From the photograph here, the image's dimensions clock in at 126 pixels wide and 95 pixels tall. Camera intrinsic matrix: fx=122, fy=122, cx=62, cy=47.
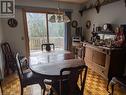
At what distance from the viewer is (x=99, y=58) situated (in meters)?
3.42

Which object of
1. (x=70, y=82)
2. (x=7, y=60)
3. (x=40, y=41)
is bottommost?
(x=7, y=60)

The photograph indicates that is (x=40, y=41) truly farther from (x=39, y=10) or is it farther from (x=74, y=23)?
(x=74, y=23)

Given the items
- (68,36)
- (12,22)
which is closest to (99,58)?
(68,36)

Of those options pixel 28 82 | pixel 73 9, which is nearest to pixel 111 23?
Result: pixel 73 9

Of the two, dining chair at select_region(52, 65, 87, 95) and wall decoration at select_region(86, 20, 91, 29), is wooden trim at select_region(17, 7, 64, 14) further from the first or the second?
dining chair at select_region(52, 65, 87, 95)

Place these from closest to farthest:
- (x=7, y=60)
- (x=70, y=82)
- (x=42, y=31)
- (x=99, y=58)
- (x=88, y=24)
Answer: (x=70, y=82) < (x=99, y=58) < (x=7, y=60) < (x=88, y=24) < (x=42, y=31)

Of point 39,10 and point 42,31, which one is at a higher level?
point 39,10

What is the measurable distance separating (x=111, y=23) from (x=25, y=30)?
9.84 feet

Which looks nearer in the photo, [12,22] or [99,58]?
[99,58]

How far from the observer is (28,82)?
230 centimetres

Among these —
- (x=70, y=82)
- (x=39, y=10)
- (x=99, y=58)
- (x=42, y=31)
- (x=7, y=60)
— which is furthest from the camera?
(x=42, y=31)

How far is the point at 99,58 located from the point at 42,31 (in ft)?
8.73

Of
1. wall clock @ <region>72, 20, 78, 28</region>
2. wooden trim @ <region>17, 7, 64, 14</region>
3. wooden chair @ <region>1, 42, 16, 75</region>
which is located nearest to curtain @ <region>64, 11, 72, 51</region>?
wall clock @ <region>72, 20, 78, 28</region>

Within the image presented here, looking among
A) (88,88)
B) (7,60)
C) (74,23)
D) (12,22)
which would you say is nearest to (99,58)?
Answer: (88,88)
